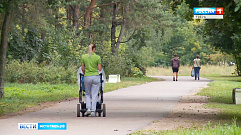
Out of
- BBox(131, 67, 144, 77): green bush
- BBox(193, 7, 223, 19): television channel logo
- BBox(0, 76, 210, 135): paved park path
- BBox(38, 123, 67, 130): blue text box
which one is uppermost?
BBox(193, 7, 223, 19): television channel logo

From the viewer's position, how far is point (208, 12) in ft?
54.7

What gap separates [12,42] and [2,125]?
2716 centimetres

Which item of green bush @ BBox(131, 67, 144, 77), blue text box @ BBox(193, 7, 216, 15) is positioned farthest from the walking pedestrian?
green bush @ BBox(131, 67, 144, 77)

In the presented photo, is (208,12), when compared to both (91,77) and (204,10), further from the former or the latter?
(91,77)

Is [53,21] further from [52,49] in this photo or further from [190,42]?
[190,42]

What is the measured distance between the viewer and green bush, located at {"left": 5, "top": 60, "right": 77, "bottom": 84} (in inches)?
1294

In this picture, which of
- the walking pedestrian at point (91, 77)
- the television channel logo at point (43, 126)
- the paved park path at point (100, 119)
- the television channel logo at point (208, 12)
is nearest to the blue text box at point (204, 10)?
the television channel logo at point (208, 12)

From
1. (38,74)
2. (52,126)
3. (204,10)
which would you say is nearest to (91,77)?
(52,126)

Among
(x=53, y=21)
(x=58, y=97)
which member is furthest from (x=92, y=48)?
(x=53, y=21)

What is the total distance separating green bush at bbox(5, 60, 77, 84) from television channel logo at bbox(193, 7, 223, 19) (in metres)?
16.1

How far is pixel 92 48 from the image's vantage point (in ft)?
49.5

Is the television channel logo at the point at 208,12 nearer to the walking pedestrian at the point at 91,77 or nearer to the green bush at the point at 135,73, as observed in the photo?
the walking pedestrian at the point at 91,77

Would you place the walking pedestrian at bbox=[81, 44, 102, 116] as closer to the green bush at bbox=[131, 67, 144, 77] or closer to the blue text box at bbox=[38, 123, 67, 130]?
the blue text box at bbox=[38, 123, 67, 130]

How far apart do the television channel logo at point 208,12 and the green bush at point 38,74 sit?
52.7 feet
